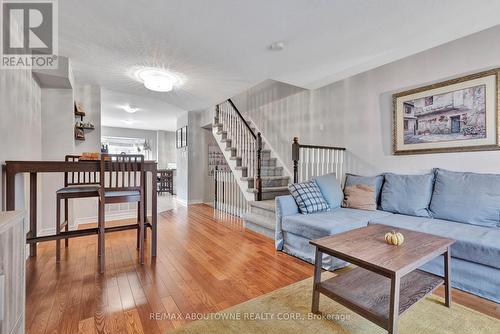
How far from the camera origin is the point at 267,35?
2365mm

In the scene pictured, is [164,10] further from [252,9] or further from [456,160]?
[456,160]

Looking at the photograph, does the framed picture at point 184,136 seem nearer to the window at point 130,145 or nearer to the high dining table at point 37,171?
the window at point 130,145

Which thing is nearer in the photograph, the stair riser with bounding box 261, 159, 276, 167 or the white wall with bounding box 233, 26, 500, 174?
the white wall with bounding box 233, 26, 500, 174

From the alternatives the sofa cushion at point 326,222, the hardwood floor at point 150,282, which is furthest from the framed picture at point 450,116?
the hardwood floor at point 150,282

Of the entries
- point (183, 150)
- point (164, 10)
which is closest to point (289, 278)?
point (164, 10)

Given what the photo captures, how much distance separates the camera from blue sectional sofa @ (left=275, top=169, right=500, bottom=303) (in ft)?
5.61

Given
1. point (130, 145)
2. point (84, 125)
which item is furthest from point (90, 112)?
point (130, 145)

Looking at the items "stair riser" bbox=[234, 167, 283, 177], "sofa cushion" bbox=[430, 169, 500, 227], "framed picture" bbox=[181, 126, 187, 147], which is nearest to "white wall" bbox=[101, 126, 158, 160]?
"framed picture" bbox=[181, 126, 187, 147]

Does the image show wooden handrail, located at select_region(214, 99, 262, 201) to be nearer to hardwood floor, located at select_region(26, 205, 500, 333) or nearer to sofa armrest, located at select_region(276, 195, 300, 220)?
sofa armrest, located at select_region(276, 195, 300, 220)

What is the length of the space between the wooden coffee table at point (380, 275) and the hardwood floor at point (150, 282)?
0.51m

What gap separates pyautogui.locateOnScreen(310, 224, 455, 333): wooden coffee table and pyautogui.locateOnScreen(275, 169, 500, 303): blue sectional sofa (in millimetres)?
344

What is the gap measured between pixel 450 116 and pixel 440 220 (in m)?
1.18

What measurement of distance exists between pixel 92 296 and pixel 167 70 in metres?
2.76

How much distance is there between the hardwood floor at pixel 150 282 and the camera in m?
1.48
